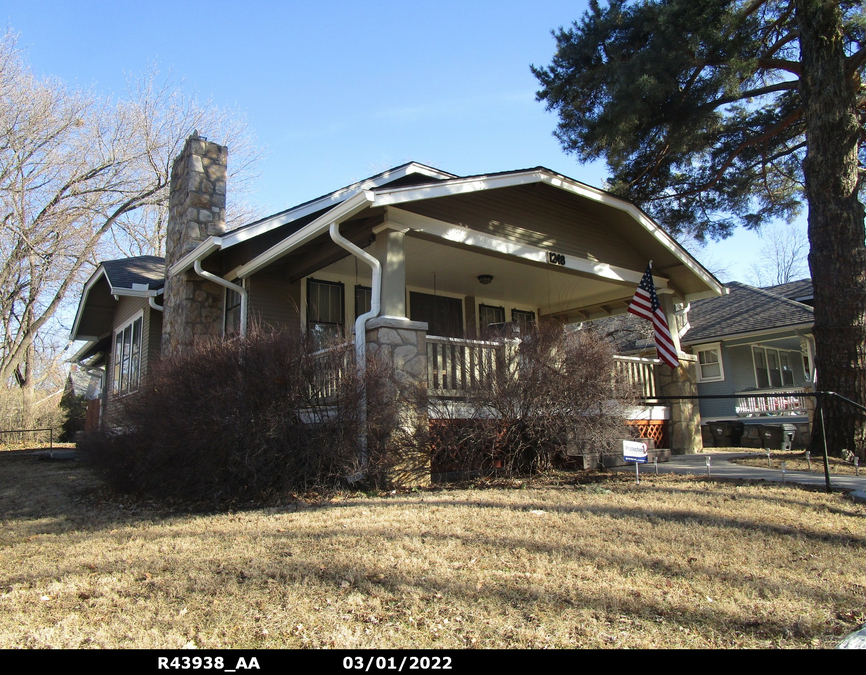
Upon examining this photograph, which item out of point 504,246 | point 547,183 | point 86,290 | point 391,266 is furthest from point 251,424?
point 86,290

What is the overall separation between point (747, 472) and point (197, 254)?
8.52m

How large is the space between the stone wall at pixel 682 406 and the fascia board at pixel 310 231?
22.0 ft

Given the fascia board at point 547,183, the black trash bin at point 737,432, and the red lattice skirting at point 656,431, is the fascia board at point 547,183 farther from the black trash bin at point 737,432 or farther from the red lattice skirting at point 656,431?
the black trash bin at point 737,432

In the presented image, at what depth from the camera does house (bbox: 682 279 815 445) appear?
18.5 meters

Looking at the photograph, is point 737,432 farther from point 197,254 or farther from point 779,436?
point 197,254

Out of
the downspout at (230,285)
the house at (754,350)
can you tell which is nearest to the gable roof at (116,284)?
the downspout at (230,285)

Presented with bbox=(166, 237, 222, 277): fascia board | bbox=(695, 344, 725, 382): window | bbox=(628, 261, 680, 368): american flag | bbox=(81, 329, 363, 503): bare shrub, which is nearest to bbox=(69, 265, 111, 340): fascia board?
bbox=(166, 237, 222, 277): fascia board

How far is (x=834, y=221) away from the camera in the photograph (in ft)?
32.2

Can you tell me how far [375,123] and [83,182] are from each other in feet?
36.9

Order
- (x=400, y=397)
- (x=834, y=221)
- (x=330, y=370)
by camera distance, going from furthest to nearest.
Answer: (x=834, y=221) < (x=400, y=397) < (x=330, y=370)

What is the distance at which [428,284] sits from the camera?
12.4 m

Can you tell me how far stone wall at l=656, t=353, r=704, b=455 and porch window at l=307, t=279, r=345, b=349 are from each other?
231 inches

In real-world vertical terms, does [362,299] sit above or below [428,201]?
below

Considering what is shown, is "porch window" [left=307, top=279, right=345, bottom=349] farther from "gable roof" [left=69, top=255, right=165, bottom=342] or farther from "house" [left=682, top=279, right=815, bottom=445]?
"house" [left=682, top=279, right=815, bottom=445]
